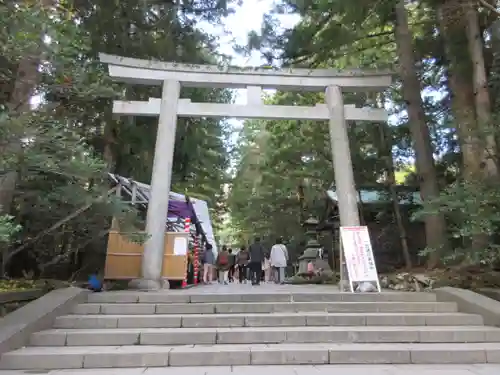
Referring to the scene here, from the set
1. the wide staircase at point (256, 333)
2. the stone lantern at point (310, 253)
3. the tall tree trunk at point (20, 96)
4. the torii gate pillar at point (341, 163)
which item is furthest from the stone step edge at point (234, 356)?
the stone lantern at point (310, 253)

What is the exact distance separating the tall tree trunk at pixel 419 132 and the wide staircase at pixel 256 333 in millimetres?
3142

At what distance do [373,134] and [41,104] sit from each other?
1077 cm

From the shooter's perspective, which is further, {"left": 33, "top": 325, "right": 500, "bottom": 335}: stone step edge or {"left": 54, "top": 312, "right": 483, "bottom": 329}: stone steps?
{"left": 54, "top": 312, "right": 483, "bottom": 329}: stone steps

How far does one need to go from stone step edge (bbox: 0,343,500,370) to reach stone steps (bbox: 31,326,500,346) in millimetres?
249

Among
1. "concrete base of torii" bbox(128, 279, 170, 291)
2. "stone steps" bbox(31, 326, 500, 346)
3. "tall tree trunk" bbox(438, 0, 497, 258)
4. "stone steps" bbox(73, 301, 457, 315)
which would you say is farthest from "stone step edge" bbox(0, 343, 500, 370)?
"concrete base of torii" bbox(128, 279, 170, 291)

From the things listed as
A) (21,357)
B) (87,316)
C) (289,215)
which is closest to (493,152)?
(87,316)

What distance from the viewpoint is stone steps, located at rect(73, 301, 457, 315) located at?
6570 mm

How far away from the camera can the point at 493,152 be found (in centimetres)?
807

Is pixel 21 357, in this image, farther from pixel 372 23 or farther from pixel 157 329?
pixel 372 23

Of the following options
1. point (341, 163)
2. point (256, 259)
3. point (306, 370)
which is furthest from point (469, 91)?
point (306, 370)

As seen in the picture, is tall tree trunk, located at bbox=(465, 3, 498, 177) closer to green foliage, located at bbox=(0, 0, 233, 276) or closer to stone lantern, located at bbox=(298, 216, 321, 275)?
green foliage, located at bbox=(0, 0, 233, 276)

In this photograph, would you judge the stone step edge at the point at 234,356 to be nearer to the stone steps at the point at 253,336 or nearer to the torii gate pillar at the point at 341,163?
the stone steps at the point at 253,336

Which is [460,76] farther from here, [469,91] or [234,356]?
[234,356]

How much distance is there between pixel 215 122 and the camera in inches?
643
